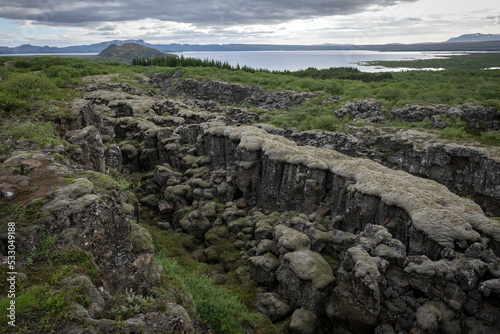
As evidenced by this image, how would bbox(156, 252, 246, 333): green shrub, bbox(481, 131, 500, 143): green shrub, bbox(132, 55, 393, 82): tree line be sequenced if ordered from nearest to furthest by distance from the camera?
bbox(156, 252, 246, 333): green shrub → bbox(481, 131, 500, 143): green shrub → bbox(132, 55, 393, 82): tree line

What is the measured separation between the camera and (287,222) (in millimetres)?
23219

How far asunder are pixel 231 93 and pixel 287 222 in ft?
161

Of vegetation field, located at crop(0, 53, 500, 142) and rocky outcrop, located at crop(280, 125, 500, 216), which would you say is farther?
vegetation field, located at crop(0, 53, 500, 142)

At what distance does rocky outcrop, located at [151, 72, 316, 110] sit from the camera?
59.9 meters

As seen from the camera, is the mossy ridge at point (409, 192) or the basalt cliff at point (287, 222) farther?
the mossy ridge at point (409, 192)

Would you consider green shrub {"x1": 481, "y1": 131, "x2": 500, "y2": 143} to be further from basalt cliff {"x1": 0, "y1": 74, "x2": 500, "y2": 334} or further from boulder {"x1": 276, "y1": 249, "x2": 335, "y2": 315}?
boulder {"x1": 276, "y1": 249, "x2": 335, "y2": 315}

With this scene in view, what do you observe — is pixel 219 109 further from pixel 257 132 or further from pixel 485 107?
pixel 485 107

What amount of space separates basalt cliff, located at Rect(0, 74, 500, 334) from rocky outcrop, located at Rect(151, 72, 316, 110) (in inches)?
901

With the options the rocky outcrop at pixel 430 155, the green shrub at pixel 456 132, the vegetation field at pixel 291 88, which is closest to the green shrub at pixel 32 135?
the vegetation field at pixel 291 88

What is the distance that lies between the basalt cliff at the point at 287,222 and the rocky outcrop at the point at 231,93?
22.9m

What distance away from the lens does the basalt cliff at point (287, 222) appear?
39.2 feet

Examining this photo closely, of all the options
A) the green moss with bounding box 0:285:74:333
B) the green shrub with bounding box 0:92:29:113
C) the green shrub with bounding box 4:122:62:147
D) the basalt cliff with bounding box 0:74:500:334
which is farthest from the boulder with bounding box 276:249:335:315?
the green shrub with bounding box 0:92:29:113

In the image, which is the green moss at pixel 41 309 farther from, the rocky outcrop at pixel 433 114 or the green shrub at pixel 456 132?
the rocky outcrop at pixel 433 114

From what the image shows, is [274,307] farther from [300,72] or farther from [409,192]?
[300,72]
